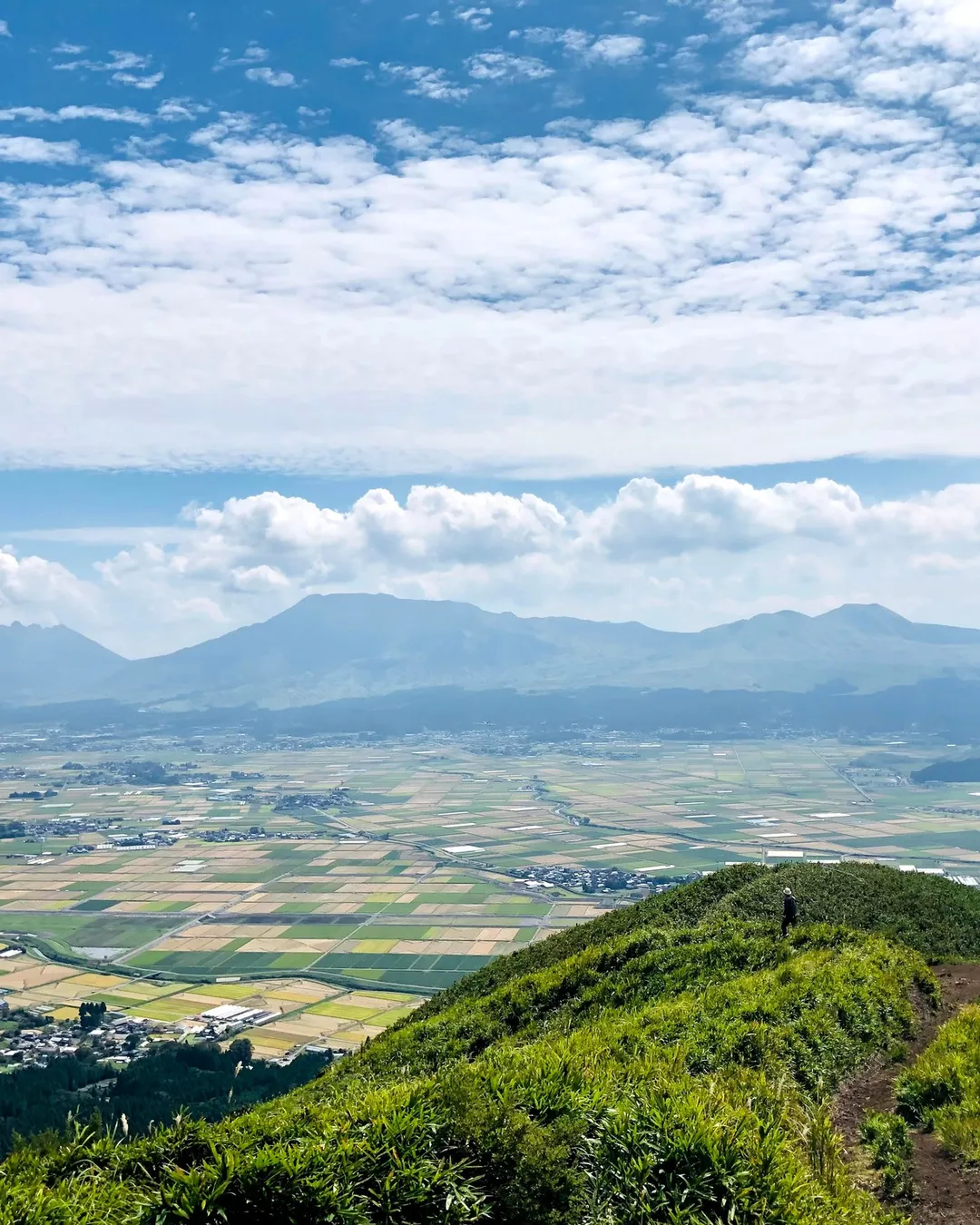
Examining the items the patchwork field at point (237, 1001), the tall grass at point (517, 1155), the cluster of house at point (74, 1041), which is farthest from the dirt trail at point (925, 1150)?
the cluster of house at point (74, 1041)

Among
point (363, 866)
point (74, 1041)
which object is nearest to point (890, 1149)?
point (74, 1041)

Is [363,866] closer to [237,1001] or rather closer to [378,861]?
[378,861]

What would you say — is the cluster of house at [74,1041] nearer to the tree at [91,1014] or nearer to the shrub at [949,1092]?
the tree at [91,1014]

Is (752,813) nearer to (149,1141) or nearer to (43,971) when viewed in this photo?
(43,971)

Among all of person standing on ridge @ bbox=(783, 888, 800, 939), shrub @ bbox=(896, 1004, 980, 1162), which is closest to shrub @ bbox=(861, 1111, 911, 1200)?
shrub @ bbox=(896, 1004, 980, 1162)

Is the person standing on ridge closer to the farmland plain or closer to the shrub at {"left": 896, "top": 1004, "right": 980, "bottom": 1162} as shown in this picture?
the shrub at {"left": 896, "top": 1004, "right": 980, "bottom": 1162}

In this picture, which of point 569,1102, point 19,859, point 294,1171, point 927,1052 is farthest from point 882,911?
point 19,859
